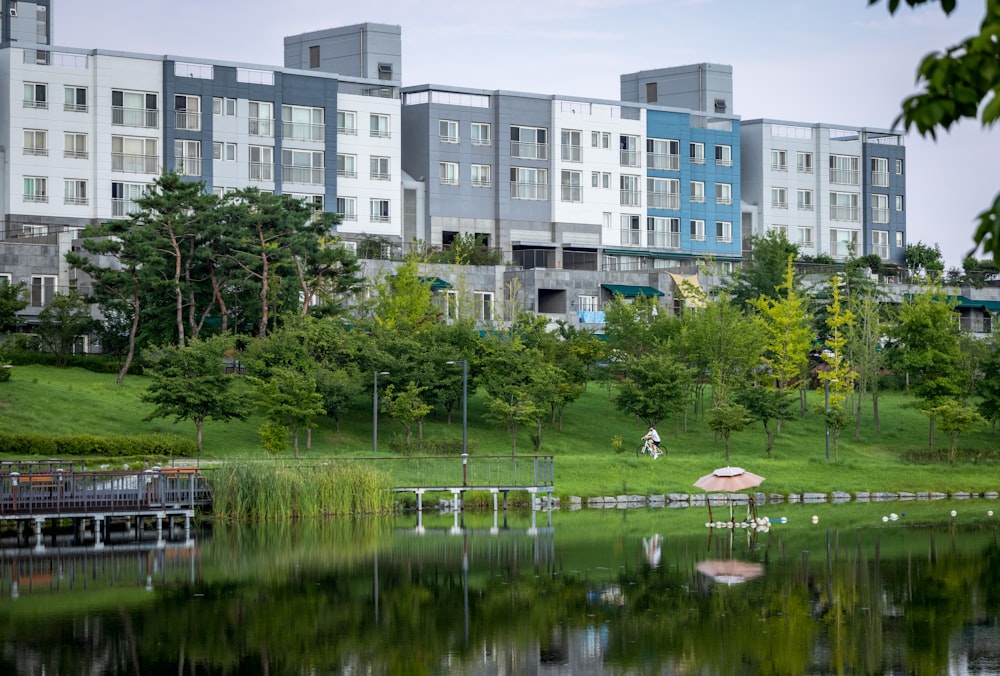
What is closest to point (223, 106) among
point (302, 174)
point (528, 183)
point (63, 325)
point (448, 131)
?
point (302, 174)

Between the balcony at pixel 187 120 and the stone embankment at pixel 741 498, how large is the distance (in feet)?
146

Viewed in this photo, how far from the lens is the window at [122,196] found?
271ft

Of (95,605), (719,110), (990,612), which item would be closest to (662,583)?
(990,612)

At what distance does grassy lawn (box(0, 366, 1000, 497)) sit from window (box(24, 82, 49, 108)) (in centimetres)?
2166

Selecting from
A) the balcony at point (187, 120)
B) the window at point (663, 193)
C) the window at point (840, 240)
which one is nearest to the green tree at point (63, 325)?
the balcony at point (187, 120)

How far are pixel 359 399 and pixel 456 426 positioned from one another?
15.2 ft

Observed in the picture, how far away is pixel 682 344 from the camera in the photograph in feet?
219

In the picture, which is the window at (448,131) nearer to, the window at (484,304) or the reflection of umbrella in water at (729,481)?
the window at (484,304)

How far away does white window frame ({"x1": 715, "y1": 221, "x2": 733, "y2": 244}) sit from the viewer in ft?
336

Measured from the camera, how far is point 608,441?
62500 millimetres

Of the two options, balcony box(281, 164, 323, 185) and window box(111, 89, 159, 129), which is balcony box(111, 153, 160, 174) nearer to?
window box(111, 89, 159, 129)

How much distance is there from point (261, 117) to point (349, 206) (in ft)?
25.4

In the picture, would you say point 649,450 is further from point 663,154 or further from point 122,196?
point 663,154

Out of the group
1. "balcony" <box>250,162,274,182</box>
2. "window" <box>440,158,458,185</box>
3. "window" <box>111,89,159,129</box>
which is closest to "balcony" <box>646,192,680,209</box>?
"window" <box>440,158,458,185</box>
